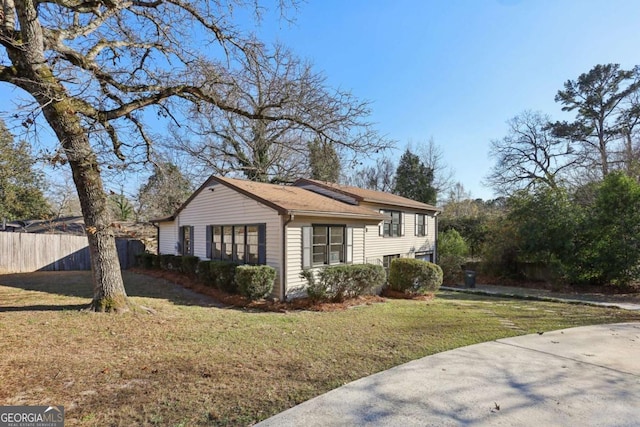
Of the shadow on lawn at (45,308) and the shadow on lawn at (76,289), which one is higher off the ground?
the shadow on lawn at (45,308)

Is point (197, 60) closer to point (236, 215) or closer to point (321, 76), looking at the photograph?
point (321, 76)

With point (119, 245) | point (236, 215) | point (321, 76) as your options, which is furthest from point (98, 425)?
point (119, 245)

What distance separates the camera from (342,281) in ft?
32.3

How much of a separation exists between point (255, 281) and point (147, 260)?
975 cm

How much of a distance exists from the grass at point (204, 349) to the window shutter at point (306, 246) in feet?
6.25

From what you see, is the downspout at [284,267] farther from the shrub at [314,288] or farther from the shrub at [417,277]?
the shrub at [417,277]

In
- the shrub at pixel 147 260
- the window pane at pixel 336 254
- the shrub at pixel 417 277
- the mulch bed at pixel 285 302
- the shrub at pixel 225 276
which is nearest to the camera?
the mulch bed at pixel 285 302

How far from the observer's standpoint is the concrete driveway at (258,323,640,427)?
3205mm

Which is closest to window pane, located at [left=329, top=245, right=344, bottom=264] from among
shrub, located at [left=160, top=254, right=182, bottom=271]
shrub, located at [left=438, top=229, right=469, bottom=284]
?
shrub, located at [left=160, top=254, right=182, bottom=271]

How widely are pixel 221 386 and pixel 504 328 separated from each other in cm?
614

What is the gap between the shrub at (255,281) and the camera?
912cm

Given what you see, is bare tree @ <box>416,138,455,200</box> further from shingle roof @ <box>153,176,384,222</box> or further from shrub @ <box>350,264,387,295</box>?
shrub @ <box>350,264,387,295</box>

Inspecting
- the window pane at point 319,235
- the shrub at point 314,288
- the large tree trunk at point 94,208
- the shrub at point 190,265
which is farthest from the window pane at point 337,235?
the large tree trunk at point 94,208

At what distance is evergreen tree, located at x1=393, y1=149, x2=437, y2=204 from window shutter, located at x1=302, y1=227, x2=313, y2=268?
19305 mm
